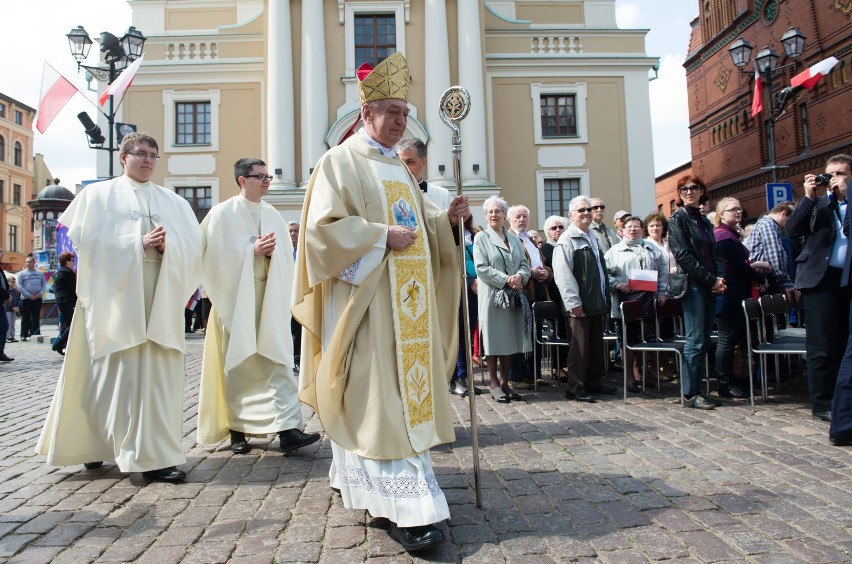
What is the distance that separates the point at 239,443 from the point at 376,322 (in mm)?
2259

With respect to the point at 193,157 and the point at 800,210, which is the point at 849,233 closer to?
the point at 800,210

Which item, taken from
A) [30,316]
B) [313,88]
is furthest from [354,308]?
[313,88]

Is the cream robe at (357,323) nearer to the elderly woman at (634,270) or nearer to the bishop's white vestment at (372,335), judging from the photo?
the bishop's white vestment at (372,335)

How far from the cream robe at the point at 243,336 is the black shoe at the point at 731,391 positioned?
171 inches

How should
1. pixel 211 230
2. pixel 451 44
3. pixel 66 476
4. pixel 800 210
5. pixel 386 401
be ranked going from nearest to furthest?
pixel 386 401 → pixel 66 476 → pixel 211 230 → pixel 800 210 → pixel 451 44

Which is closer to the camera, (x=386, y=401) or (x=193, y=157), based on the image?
(x=386, y=401)

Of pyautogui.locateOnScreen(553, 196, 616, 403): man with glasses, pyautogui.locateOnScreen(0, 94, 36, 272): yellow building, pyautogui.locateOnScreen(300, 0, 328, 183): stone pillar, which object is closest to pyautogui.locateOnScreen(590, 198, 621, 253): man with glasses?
pyautogui.locateOnScreen(553, 196, 616, 403): man with glasses

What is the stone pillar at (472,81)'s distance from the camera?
22.8 meters

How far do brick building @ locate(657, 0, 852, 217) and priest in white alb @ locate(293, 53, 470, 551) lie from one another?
23368 mm

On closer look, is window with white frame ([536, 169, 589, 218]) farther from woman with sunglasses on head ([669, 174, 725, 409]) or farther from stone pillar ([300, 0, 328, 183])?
woman with sunglasses on head ([669, 174, 725, 409])

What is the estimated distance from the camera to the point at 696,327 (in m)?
6.17

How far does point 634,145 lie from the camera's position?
984 inches

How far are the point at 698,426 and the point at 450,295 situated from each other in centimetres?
282

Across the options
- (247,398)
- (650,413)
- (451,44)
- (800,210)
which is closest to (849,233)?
(800,210)
